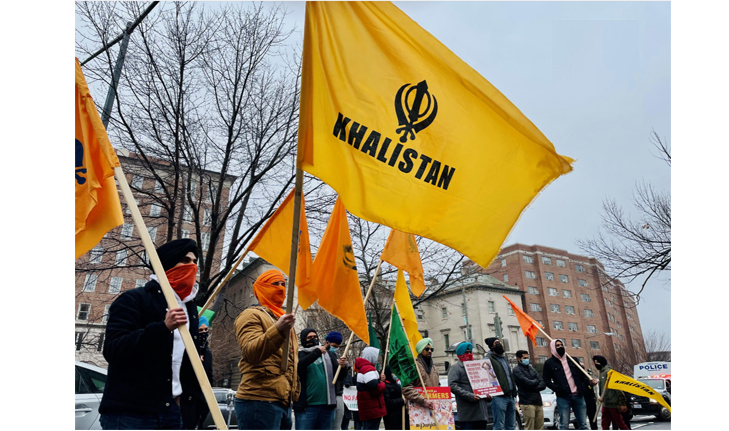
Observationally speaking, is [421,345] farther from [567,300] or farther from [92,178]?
[567,300]

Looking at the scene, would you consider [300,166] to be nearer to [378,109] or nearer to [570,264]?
[378,109]

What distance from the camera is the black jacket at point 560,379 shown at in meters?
8.92

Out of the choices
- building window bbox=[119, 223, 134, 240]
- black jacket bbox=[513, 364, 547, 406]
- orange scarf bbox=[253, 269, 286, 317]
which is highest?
building window bbox=[119, 223, 134, 240]

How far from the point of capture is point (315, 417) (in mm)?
5352

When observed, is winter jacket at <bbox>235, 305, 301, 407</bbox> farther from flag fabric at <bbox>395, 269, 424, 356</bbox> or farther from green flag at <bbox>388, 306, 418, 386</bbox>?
flag fabric at <bbox>395, 269, 424, 356</bbox>

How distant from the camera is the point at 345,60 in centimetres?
331

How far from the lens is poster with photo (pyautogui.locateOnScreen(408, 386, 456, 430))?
22.1 feet

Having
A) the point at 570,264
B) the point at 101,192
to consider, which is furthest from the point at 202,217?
the point at 570,264

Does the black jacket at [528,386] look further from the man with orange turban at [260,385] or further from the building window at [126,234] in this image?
the building window at [126,234]

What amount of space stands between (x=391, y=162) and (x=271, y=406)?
2.24m

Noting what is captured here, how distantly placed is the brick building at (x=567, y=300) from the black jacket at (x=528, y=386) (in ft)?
204

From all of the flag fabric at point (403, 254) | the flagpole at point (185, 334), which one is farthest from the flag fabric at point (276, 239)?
the flagpole at point (185, 334)

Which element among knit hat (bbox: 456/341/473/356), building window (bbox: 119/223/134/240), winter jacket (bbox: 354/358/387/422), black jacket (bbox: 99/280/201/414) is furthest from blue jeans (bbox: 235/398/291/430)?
building window (bbox: 119/223/134/240)

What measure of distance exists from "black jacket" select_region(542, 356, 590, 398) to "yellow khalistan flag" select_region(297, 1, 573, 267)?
22.0 feet
